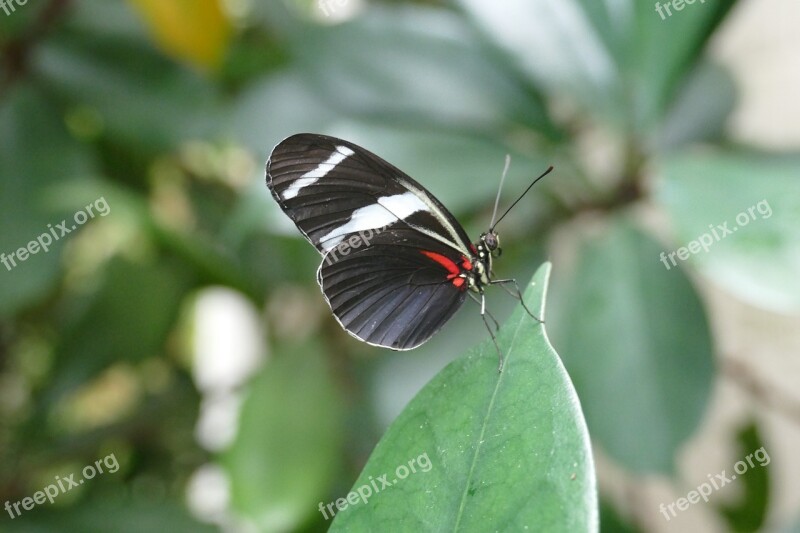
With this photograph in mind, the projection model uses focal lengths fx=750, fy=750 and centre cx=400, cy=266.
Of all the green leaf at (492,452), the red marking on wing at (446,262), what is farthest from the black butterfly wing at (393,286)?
the green leaf at (492,452)

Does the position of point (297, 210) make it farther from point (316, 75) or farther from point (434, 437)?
point (316, 75)

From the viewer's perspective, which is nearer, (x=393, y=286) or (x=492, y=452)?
(x=492, y=452)

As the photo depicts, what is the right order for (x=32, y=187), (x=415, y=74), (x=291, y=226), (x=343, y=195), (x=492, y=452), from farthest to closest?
(x=32, y=187)
(x=415, y=74)
(x=291, y=226)
(x=343, y=195)
(x=492, y=452)

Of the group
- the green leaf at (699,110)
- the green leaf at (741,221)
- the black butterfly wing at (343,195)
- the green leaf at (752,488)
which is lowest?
the green leaf at (752,488)

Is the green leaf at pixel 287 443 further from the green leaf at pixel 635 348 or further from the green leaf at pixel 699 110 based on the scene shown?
the green leaf at pixel 699 110

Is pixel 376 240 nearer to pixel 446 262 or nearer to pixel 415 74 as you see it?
pixel 446 262

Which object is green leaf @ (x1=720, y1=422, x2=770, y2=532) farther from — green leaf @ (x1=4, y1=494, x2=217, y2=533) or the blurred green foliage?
green leaf @ (x1=4, y1=494, x2=217, y2=533)

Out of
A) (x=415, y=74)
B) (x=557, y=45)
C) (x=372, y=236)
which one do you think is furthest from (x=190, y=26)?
→ (x=372, y=236)
